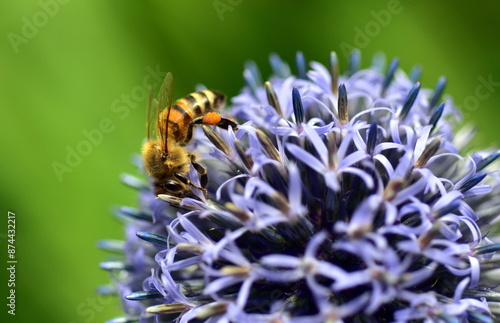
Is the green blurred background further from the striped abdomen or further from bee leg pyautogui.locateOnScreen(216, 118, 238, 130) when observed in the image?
bee leg pyautogui.locateOnScreen(216, 118, 238, 130)

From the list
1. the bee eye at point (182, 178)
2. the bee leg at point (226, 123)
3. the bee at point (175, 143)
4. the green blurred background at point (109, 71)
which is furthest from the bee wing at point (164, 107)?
the green blurred background at point (109, 71)

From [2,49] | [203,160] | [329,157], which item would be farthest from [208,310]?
[2,49]

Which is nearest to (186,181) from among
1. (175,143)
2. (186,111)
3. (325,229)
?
(175,143)

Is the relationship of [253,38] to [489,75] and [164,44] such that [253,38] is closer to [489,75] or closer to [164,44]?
[164,44]

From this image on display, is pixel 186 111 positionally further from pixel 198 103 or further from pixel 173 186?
pixel 173 186

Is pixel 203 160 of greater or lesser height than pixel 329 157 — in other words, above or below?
above

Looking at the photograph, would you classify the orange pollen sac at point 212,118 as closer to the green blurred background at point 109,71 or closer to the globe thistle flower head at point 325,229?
the globe thistle flower head at point 325,229
